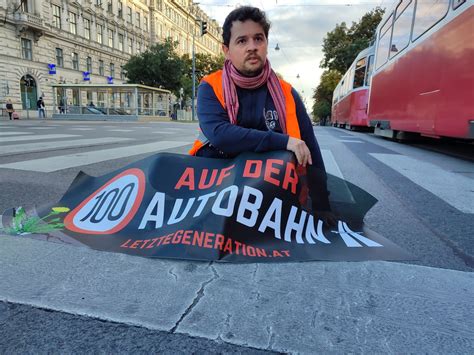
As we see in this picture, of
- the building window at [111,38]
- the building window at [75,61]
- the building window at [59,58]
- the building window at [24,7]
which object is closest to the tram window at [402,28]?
the building window at [24,7]

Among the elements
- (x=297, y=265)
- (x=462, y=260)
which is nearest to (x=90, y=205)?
(x=297, y=265)

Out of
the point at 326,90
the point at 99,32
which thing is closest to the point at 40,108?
the point at 99,32

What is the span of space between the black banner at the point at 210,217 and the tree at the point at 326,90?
5256 cm

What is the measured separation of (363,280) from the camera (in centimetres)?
150

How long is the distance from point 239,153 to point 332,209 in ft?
2.26

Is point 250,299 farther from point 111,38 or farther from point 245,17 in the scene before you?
point 111,38

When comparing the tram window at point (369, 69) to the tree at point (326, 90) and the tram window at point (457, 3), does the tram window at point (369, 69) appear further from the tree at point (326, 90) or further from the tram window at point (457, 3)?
the tree at point (326, 90)

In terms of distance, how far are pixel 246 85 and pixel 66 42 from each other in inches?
1450

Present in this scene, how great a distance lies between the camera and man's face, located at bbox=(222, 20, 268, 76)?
211 centimetres

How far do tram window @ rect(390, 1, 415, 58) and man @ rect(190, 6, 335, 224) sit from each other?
22.9 feet

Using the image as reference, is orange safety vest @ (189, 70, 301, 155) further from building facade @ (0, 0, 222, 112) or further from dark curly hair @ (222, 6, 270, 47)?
building facade @ (0, 0, 222, 112)

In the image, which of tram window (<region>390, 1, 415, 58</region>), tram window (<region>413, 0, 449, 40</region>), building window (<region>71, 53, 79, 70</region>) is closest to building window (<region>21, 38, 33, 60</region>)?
building window (<region>71, 53, 79, 70</region>)

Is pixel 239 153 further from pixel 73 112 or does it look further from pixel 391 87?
pixel 73 112

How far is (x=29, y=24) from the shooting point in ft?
90.2
